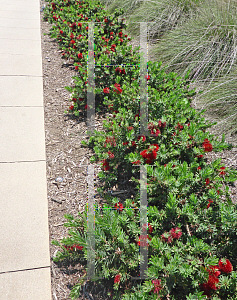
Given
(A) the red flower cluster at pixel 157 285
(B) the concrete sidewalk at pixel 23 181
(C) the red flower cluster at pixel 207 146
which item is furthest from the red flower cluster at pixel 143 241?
(C) the red flower cluster at pixel 207 146

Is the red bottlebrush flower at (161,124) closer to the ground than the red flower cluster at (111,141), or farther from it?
farther from it

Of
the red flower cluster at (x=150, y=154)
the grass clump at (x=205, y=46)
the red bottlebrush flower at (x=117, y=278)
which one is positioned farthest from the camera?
the grass clump at (x=205, y=46)

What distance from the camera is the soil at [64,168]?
2.21 m

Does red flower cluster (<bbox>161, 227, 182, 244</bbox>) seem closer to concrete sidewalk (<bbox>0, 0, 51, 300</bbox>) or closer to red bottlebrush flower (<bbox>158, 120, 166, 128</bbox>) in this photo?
concrete sidewalk (<bbox>0, 0, 51, 300</bbox>)

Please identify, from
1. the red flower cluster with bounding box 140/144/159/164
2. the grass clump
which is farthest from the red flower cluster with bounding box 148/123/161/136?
the grass clump

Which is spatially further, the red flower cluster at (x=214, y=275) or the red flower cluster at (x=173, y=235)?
the red flower cluster at (x=173, y=235)

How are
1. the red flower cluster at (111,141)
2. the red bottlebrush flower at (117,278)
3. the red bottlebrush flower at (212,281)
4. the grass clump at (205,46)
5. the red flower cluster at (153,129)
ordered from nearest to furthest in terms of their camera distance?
the red bottlebrush flower at (212,281) < the red bottlebrush flower at (117,278) < the red flower cluster at (153,129) < the red flower cluster at (111,141) < the grass clump at (205,46)

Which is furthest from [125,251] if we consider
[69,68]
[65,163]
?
[69,68]

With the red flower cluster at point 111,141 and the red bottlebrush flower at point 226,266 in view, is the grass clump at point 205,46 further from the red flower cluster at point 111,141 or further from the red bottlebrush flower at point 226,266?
the red bottlebrush flower at point 226,266

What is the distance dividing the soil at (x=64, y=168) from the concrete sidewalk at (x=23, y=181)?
0.27ft

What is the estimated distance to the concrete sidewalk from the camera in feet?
7.16

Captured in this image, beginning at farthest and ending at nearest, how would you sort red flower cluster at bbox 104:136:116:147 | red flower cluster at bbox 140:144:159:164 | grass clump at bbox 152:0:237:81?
grass clump at bbox 152:0:237:81
red flower cluster at bbox 104:136:116:147
red flower cluster at bbox 140:144:159:164

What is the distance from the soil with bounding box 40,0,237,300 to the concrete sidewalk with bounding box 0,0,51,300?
0.08 meters

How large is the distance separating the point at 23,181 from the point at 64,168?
0.53m
